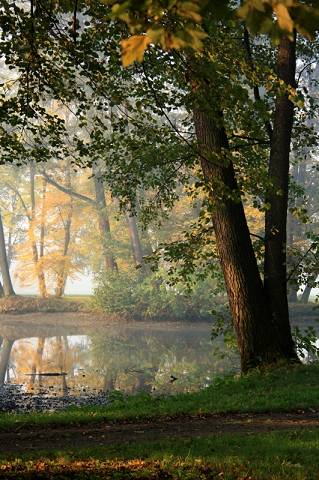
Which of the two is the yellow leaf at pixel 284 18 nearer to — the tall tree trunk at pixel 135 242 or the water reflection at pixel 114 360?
the water reflection at pixel 114 360

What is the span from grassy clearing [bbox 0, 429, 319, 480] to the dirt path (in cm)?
61

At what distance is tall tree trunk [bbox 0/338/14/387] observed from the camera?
63.5 feet

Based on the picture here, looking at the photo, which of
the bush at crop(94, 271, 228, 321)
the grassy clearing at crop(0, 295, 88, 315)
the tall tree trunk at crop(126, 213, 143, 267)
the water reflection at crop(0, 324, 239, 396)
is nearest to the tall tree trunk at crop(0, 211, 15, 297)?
the grassy clearing at crop(0, 295, 88, 315)

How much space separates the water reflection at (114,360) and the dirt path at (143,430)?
4.11 m

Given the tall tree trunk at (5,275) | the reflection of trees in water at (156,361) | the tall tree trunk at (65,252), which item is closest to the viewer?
the reflection of trees in water at (156,361)

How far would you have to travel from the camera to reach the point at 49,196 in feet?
131

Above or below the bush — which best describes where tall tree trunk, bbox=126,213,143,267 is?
above

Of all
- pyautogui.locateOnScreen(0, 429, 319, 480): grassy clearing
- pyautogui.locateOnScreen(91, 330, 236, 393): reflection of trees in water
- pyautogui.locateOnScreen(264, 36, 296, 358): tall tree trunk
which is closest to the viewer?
pyautogui.locateOnScreen(0, 429, 319, 480): grassy clearing

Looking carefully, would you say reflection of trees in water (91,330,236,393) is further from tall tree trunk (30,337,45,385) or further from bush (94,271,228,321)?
bush (94,271,228,321)

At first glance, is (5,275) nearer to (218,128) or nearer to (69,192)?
(69,192)

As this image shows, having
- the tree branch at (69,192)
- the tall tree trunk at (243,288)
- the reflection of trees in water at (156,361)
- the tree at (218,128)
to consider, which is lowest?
the reflection of trees in water at (156,361)

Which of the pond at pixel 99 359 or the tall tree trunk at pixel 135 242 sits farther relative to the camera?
the tall tree trunk at pixel 135 242

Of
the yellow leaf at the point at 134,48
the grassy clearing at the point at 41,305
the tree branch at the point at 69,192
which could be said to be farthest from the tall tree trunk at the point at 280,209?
the grassy clearing at the point at 41,305

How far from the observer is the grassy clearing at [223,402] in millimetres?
9898
